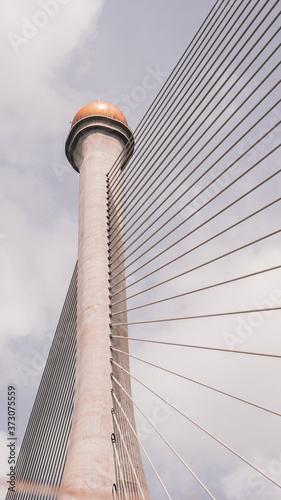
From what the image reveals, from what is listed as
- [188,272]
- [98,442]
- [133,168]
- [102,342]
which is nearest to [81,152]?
[133,168]

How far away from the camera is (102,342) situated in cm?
636

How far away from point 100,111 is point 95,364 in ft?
17.7

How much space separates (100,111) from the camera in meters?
9.56

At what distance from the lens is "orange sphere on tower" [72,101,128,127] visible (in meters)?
9.53

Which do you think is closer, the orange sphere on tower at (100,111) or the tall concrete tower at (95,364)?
the tall concrete tower at (95,364)

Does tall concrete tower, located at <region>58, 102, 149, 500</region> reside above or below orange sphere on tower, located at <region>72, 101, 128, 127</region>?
below

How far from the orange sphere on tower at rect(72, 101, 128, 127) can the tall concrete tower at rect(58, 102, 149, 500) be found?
0.58m

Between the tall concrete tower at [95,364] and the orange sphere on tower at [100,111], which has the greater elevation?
the orange sphere on tower at [100,111]

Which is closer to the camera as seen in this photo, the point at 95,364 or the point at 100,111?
the point at 95,364

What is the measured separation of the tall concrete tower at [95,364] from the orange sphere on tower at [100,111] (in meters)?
0.58

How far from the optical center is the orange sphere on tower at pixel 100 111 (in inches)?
375

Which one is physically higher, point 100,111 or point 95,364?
point 100,111

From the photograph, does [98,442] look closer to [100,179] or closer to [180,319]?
[180,319]

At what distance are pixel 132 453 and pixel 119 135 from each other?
593 cm
